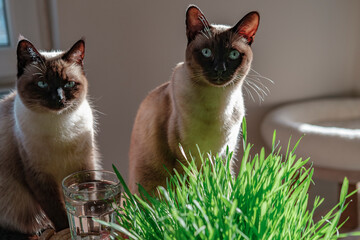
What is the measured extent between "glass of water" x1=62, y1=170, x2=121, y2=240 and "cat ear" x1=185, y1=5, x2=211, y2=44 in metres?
0.29

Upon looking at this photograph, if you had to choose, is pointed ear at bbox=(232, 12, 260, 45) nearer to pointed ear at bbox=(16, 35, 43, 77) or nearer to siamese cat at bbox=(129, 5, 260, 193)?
siamese cat at bbox=(129, 5, 260, 193)

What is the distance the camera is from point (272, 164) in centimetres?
57

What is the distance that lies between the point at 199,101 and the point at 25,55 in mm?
313

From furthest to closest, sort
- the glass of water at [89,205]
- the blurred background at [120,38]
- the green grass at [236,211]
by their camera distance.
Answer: the blurred background at [120,38] < the glass of water at [89,205] < the green grass at [236,211]

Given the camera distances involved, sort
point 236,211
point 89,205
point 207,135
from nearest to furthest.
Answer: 1. point 236,211
2. point 89,205
3. point 207,135

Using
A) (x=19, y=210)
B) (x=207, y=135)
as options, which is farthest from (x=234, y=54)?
(x=19, y=210)

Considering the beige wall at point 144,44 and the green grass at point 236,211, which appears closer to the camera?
the green grass at point 236,211

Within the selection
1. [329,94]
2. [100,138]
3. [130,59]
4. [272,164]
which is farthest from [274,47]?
[272,164]

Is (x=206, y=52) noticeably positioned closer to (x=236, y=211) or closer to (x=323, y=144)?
(x=236, y=211)

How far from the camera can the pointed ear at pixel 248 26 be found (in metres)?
0.69

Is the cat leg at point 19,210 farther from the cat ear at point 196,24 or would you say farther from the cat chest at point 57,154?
the cat ear at point 196,24

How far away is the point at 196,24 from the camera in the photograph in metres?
0.71

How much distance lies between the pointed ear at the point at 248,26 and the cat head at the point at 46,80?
278 millimetres

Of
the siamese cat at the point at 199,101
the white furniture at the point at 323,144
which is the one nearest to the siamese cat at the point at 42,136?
the siamese cat at the point at 199,101
